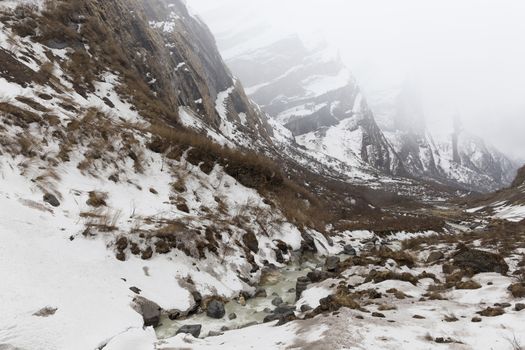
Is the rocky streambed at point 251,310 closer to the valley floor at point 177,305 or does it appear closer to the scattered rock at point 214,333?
the scattered rock at point 214,333

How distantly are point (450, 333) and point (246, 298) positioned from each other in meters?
8.65

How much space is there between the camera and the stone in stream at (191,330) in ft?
37.6

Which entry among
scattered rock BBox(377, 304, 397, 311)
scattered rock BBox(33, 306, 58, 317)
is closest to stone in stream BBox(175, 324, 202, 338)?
scattered rock BBox(33, 306, 58, 317)

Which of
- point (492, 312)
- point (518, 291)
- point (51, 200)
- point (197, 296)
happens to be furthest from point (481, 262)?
point (51, 200)

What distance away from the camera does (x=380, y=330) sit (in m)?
10.0

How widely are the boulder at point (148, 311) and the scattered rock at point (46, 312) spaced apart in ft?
9.27

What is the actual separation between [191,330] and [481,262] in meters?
13.5

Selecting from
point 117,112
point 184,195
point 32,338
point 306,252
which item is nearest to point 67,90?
point 117,112

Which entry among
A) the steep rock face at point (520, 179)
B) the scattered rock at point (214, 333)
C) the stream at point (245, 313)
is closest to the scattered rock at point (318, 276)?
the stream at point (245, 313)

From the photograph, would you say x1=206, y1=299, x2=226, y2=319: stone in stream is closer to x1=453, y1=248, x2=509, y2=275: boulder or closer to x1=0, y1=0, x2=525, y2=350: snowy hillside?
x1=0, y1=0, x2=525, y2=350: snowy hillside

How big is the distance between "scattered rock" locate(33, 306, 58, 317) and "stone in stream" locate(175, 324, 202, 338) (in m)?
3.52

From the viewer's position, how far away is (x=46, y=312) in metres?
9.37

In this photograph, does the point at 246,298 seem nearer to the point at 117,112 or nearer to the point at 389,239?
the point at 117,112

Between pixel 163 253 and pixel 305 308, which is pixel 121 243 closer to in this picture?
pixel 163 253
